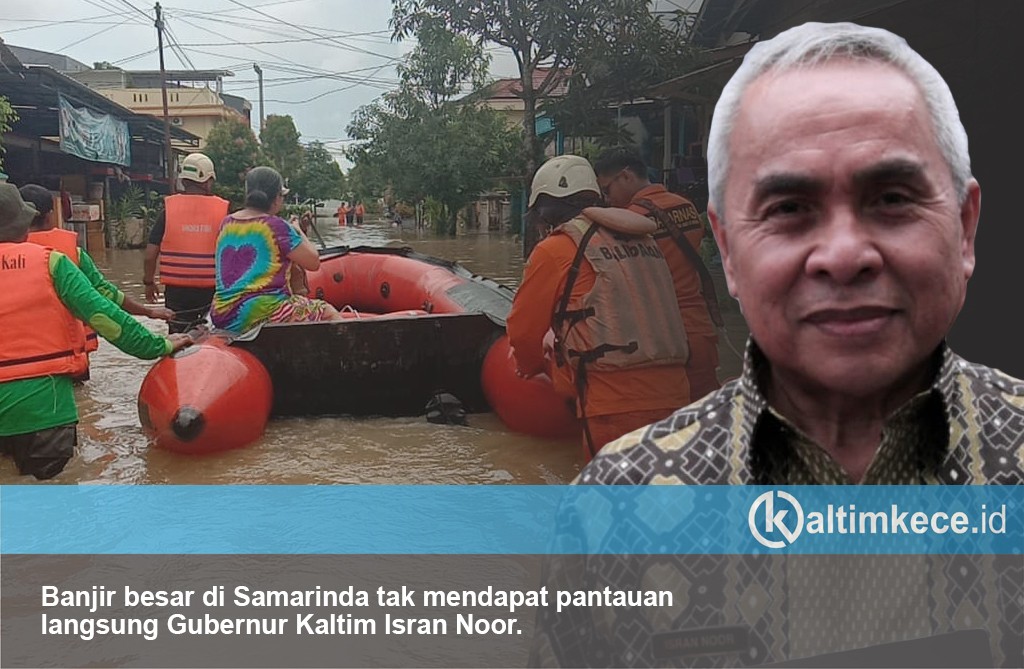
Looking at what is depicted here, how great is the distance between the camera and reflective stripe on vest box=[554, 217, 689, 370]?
251 centimetres

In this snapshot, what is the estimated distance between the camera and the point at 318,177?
3.83 metres

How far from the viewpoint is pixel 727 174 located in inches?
32.0

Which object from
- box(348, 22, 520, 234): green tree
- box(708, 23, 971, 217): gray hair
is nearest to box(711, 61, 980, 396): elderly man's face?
box(708, 23, 971, 217): gray hair

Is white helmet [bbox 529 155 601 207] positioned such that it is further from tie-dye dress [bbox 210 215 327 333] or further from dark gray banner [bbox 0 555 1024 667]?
tie-dye dress [bbox 210 215 327 333]

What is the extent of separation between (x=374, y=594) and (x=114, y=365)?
165 inches

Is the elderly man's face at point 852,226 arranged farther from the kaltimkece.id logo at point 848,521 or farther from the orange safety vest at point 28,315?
the orange safety vest at point 28,315

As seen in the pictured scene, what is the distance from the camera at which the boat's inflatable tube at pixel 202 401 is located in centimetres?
383

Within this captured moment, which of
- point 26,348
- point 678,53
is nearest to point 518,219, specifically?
point 678,53

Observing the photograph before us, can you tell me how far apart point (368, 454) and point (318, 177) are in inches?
47.0

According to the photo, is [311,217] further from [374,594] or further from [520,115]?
[374,594]

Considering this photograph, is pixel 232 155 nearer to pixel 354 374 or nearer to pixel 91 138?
pixel 354 374

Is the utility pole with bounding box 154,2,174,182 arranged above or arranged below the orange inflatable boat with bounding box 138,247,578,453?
above

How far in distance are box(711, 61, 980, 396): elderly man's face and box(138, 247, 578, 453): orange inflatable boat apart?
2.95 m

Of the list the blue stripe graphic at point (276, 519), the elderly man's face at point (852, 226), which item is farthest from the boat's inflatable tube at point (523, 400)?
the elderly man's face at point (852, 226)
